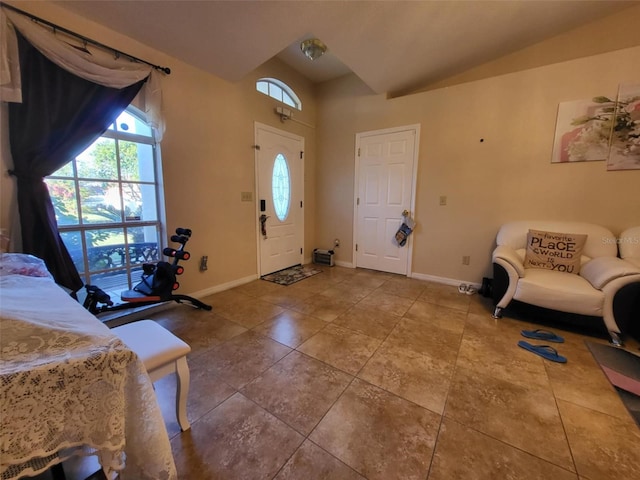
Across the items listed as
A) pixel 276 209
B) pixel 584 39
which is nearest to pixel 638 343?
pixel 584 39

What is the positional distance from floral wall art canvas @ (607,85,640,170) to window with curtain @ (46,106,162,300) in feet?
14.6

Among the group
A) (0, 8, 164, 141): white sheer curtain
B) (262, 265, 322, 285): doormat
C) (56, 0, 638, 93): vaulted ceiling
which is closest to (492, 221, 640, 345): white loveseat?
(56, 0, 638, 93): vaulted ceiling

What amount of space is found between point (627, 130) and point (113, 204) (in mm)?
4816

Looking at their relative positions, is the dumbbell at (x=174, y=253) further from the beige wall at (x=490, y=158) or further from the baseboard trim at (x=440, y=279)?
the baseboard trim at (x=440, y=279)

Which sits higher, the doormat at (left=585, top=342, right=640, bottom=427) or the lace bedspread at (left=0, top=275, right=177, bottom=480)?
the lace bedspread at (left=0, top=275, right=177, bottom=480)

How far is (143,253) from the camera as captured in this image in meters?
2.50

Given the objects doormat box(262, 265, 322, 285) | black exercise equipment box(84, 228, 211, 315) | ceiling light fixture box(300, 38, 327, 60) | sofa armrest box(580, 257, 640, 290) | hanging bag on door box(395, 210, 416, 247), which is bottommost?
doormat box(262, 265, 322, 285)

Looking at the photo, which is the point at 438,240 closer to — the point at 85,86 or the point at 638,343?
the point at 638,343

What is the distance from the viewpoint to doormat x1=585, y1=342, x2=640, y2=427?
142cm

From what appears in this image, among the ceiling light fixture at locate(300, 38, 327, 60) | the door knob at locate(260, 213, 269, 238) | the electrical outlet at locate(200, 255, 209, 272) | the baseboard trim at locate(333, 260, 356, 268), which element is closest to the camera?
the ceiling light fixture at locate(300, 38, 327, 60)

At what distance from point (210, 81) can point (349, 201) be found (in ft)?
7.85

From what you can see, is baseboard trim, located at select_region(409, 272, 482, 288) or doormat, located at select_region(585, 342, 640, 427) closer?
doormat, located at select_region(585, 342, 640, 427)

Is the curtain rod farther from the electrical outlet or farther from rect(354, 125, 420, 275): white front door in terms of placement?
rect(354, 125, 420, 275): white front door

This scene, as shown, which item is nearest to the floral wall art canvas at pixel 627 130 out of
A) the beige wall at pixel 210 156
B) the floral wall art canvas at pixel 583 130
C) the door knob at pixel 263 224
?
the floral wall art canvas at pixel 583 130
